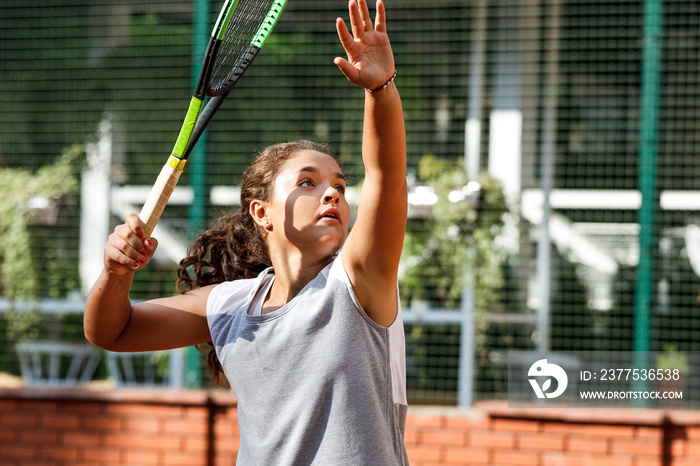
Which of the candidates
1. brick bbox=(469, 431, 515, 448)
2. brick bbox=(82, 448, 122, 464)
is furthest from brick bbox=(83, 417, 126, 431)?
brick bbox=(469, 431, 515, 448)

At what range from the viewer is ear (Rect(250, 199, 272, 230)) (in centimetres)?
185

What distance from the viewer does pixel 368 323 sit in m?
1.55

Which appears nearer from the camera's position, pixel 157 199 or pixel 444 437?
pixel 157 199

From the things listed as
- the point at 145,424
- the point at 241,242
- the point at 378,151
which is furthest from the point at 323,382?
the point at 145,424

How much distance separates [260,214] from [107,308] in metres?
0.43

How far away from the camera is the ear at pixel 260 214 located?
1853 mm

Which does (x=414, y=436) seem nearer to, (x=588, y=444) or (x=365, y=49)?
(x=588, y=444)

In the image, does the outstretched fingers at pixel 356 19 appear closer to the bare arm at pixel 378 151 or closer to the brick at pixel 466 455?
the bare arm at pixel 378 151

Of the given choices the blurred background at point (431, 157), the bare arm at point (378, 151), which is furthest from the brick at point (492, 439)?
the bare arm at point (378, 151)

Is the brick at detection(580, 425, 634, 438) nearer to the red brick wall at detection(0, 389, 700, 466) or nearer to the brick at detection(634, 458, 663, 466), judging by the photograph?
the red brick wall at detection(0, 389, 700, 466)

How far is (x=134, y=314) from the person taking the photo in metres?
1.84

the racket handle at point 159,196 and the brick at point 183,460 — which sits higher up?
the racket handle at point 159,196

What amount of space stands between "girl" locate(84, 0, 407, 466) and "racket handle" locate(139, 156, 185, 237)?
4 cm

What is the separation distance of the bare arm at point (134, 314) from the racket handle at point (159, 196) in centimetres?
4
